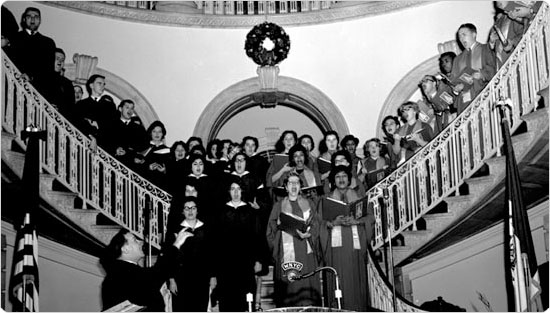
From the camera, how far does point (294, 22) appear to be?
16562 millimetres

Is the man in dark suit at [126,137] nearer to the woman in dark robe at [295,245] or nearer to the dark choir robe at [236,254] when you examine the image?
the dark choir robe at [236,254]

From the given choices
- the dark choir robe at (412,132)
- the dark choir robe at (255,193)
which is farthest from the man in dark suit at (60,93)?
the dark choir robe at (412,132)

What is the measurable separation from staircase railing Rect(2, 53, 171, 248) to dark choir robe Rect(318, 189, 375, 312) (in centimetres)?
231

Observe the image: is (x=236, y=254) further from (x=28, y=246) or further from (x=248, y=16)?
(x=248, y=16)

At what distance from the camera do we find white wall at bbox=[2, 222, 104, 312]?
12078mm

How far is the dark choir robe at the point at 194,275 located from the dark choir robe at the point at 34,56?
3.10 m

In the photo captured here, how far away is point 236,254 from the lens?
11.4m

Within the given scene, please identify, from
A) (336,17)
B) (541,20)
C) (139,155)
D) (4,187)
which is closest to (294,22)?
(336,17)

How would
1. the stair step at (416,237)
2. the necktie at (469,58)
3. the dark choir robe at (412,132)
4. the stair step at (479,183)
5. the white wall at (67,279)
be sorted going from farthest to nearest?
the necktie at (469,58) < the dark choir robe at (412,132) < the stair step at (416,237) < the white wall at (67,279) < the stair step at (479,183)

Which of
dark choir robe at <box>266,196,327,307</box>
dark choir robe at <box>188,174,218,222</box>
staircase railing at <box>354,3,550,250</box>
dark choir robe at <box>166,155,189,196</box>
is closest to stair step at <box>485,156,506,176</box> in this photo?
staircase railing at <box>354,3,550,250</box>

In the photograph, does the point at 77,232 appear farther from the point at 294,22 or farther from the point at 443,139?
the point at 294,22

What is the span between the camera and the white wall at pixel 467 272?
496 inches

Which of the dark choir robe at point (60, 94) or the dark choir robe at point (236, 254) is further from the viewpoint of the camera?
the dark choir robe at point (60, 94)

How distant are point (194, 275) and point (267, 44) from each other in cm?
603
